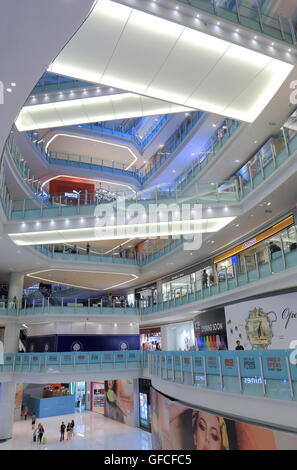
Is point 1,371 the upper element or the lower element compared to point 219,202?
lower

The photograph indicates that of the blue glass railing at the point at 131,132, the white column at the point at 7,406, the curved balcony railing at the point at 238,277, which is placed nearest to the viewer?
the curved balcony railing at the point at 238,277

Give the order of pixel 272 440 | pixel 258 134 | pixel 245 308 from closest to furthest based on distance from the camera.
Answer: pixel 272 440
pixel 245 308
pixel 258 134

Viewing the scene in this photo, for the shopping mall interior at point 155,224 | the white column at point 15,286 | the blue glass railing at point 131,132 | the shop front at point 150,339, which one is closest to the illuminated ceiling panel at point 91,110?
the shopping mall interior at point 155,224

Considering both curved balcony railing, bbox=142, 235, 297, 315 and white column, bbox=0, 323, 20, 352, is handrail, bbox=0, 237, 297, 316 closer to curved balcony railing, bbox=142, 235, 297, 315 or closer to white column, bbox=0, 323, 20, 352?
curved balcony railing, bbox=142, 235, 297, 315

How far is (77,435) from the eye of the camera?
786 inches

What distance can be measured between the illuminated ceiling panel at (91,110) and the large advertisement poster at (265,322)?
10.9 m

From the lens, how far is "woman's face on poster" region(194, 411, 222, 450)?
7297 mm

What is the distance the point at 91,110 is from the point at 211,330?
1414 centimetres

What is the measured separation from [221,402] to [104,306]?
62.0 feet

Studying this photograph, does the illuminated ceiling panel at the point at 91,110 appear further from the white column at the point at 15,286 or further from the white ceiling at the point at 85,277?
the white column at the point at 15,286

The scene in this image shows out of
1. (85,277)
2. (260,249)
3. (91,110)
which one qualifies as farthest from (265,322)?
(85,277)

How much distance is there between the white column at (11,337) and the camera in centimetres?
2311

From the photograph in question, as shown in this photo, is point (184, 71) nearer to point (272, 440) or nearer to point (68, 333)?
point (272, 440)

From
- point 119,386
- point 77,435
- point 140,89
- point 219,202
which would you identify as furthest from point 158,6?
point 119,386
